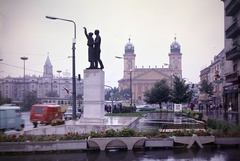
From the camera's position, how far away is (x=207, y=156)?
12.4 meters

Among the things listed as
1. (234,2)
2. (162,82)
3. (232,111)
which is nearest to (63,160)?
(234,2)

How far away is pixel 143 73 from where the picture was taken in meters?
152

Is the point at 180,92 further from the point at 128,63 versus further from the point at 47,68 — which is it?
the point at 128,63

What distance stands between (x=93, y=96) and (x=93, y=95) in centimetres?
6

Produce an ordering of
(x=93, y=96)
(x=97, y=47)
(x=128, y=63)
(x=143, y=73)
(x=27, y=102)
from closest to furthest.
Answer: (x=27, y=102), (x=93, y=96), (x=97, y=47), (x=143, y=73), (x=128, y=63)

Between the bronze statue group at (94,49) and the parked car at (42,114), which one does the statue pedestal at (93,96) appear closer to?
the bronze statue group at (94,49)

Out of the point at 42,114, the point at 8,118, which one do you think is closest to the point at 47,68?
the point at 42,114

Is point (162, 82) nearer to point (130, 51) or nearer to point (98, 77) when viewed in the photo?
point (98, 77)

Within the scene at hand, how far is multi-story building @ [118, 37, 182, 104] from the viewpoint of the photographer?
493 ft

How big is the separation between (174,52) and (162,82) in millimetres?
104961

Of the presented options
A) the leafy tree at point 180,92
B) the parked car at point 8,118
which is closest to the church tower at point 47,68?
the leafy tree at point 180,92

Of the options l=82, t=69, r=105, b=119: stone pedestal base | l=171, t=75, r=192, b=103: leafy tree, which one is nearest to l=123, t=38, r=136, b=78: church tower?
l=171, t=75, r=192, b=103: leafy tree

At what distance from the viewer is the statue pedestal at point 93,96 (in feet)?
61.8

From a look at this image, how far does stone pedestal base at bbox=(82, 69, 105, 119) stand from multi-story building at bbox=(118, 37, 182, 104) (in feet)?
411
